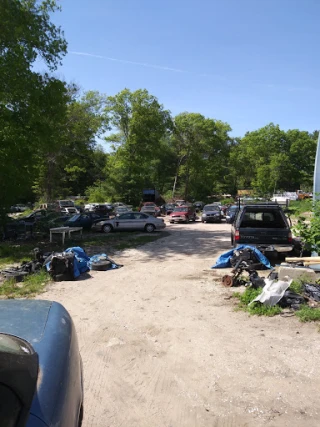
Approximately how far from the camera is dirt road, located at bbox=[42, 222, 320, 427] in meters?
3.45

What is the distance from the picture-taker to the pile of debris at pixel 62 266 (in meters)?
9.67

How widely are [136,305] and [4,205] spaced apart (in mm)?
14432

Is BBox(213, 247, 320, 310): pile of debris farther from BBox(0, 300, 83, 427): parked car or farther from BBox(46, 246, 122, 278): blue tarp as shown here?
BBox(0, 300, 83, 427): parked car

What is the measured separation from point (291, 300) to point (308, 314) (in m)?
0.58

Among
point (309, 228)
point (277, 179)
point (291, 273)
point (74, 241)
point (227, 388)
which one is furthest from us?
point (277, 179)

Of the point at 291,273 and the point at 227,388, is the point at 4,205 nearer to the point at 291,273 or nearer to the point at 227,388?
the point at 291,273

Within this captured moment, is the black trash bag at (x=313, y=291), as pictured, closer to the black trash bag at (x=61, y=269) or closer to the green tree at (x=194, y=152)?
the black trash bag at (x=61, y=269)

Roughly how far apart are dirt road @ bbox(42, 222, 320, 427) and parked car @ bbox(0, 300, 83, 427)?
1313 mm

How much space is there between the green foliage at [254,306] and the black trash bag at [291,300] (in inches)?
8.5

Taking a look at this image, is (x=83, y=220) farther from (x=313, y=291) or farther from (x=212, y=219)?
(x=313, y=291)

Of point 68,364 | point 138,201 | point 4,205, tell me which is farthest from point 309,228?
point 138,201

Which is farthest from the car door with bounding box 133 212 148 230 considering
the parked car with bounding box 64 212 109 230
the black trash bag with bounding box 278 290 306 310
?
the black trash bag with bounding box 278 290 306 310

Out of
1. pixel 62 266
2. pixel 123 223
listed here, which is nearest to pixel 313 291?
pixel 62 266

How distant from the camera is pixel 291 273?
7.84 meters
